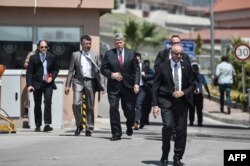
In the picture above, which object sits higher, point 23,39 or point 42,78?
point 23,39

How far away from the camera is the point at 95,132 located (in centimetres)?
1484

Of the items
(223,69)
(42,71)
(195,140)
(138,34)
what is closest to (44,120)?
(42,71)

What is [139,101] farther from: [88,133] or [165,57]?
[165,57]

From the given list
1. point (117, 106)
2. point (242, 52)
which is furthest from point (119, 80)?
point (242, 52)

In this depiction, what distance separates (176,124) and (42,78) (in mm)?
4758

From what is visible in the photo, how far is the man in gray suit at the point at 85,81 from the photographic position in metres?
13.5

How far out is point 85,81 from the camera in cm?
1355

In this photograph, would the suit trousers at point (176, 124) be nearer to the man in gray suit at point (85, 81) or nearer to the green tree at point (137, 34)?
the man in gray suit at point (85, 81)

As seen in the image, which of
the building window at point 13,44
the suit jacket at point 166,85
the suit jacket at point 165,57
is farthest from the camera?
the building window at point 13,44

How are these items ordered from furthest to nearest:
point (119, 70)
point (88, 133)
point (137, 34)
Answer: point (137, 34), point (88, 133), point (119, 70)

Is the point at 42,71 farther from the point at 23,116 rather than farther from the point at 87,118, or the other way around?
the point at 23,116

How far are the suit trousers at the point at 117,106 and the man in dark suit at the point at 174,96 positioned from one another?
97.3 inches

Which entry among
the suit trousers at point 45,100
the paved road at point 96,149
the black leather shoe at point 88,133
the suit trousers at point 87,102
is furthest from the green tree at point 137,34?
the black leather shoe at point 88,133

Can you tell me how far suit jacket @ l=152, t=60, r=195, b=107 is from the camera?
10320mm
